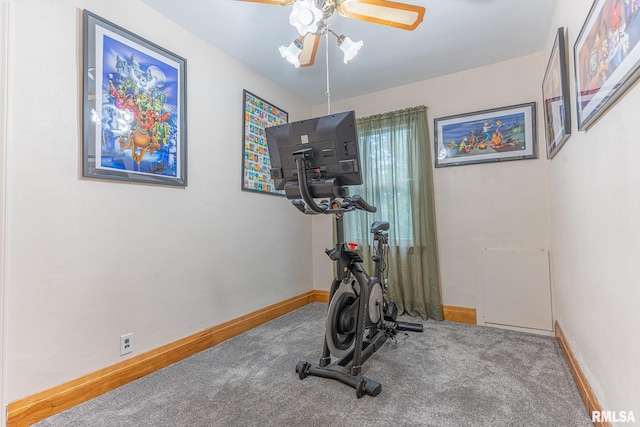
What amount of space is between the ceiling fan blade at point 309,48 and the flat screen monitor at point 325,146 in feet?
1.97

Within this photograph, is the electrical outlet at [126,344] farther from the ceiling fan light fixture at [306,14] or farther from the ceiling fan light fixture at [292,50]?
the ceiling fan light fixture at [306,14]

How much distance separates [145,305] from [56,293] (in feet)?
1.75

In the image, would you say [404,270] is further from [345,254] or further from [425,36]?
[425,36]

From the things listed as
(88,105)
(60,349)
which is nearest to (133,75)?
(88,105)

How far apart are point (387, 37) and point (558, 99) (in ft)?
4.43

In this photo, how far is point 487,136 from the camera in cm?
305

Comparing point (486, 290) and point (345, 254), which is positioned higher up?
point (345, 254)

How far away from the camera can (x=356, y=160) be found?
174 centimetres

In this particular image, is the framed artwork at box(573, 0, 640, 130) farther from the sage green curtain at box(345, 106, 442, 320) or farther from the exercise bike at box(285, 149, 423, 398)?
the sage green curtain at box(345, 106, 442, 320)

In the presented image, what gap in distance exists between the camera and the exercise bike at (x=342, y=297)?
5.90ft

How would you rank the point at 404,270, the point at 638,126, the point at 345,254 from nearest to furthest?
the point at 638,126, the point at 345,254, the point at 404,270

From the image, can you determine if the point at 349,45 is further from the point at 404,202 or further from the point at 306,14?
the point at 404,202

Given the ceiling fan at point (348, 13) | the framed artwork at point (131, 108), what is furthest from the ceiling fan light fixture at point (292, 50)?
the framed artwork at point (131, 108)

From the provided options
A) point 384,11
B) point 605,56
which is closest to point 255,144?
point 384,11
